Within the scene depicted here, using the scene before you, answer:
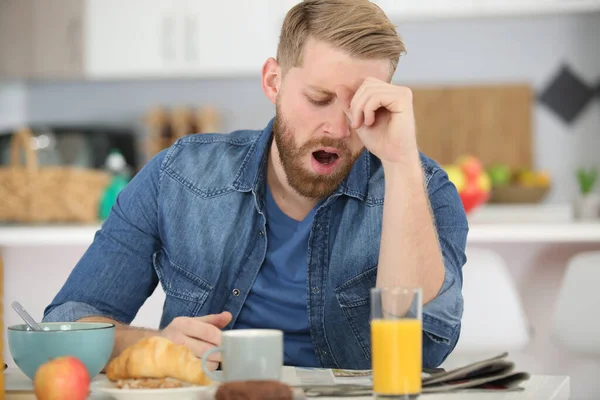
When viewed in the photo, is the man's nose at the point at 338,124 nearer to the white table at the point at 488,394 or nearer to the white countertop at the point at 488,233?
the white table at the point at 488,394

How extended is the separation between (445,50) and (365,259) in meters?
3.25

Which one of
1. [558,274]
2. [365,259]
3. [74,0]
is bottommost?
[558,274]

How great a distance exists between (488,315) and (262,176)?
2.66 ft

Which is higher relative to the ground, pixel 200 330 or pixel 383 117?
pixel 383 117

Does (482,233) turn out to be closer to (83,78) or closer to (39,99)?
(83,78)

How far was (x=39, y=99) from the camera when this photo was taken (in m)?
4.88

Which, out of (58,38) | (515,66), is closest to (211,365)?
(515,66)

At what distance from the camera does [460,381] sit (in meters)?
0.98

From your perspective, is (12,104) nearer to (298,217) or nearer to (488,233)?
(488,233)

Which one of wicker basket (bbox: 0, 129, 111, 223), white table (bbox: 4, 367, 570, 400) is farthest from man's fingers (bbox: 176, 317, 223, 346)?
wicker basket (bbox: 0, 129, 111, 223)

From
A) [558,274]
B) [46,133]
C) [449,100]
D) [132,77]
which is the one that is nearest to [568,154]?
[449,100]

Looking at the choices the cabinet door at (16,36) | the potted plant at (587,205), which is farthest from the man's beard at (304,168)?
the cabinet door at (16,36)

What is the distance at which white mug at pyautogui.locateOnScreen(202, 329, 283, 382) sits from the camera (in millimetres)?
861

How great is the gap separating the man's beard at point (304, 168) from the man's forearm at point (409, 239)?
4.7 inches
